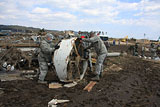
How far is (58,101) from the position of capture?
14.7ft

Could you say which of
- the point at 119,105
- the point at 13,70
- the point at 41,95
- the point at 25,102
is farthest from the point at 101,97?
the point at 13,70

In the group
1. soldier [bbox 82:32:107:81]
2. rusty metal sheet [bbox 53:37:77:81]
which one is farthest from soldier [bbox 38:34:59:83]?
soldier [bbox 82:32:107:81]

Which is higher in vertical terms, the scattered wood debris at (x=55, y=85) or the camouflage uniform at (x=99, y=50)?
the camouflage uniform at (x=99, y=50)

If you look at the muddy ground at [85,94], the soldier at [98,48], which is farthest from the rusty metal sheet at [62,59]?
the soldier at [98,48]

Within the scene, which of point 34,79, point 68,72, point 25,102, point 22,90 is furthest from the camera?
point 34,79

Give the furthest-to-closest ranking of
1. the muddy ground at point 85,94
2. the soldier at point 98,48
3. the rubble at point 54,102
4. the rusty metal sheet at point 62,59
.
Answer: the soldier at point 98,48
the rusty metal sheet at point 62,59
the muddy ground at point 85,94
the rubble at point 54,102

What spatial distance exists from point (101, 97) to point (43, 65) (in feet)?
8.50

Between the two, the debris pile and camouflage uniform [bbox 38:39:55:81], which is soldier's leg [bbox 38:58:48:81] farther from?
the debris pile

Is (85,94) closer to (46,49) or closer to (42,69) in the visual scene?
(42,69)

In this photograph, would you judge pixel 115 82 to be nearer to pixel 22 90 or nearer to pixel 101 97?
pixel 101 97

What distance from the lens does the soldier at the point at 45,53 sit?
5.95 m

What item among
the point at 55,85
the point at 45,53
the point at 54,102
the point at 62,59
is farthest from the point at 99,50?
the point at 54,102

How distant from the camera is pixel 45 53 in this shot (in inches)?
239

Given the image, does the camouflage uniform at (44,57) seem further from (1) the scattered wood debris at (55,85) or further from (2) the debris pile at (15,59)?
(2) the debris pile at (15,59)
